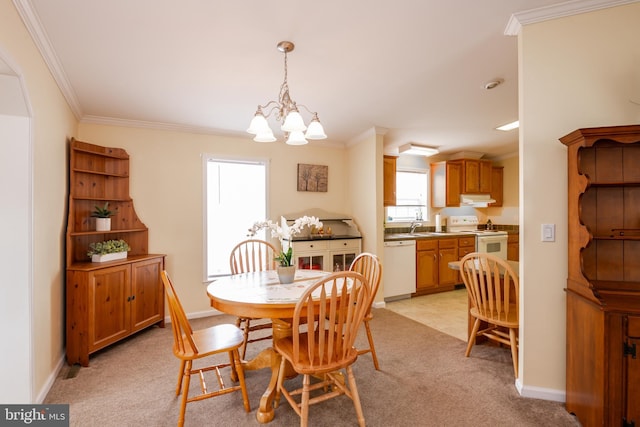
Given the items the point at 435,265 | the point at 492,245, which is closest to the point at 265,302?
the point at 435,265

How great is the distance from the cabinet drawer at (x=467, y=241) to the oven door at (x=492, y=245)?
0.25 feet

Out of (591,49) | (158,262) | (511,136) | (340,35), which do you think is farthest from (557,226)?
(158,262)

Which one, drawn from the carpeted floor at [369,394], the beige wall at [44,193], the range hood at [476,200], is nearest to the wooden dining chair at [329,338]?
the carpeted floor at [369,394]

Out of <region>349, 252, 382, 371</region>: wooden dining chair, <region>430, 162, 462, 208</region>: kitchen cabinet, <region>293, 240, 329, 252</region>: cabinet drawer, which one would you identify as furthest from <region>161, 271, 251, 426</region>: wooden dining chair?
<region>430, 162, 462, 208</region>: kitchen cabinet

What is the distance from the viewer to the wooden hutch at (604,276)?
150 cm

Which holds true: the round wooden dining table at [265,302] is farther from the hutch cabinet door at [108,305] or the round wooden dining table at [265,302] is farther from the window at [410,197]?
the window at [410,197]

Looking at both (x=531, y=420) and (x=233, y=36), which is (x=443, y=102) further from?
(x=531, y=420)

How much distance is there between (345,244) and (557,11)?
120 inches

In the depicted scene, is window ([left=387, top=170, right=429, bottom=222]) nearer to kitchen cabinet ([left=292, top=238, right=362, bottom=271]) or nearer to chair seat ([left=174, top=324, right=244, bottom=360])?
kitchen cabinet ([left=292, top=238, right=362, bottom=271])

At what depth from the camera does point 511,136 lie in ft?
15.0

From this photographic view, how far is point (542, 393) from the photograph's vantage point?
1967 millimetres

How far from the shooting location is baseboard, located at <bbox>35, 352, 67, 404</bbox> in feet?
6.57

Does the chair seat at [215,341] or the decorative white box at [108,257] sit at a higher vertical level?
the decorative white box at [108,257]

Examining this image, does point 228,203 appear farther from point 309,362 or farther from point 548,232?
point 548,232
